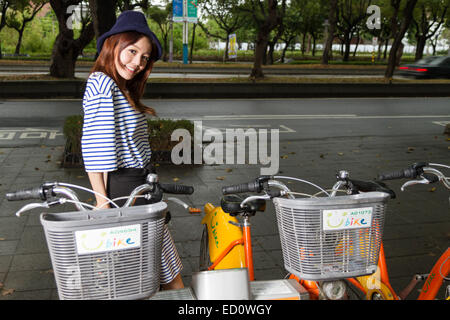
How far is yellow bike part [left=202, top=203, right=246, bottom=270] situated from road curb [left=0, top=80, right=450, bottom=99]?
13500 millimetres

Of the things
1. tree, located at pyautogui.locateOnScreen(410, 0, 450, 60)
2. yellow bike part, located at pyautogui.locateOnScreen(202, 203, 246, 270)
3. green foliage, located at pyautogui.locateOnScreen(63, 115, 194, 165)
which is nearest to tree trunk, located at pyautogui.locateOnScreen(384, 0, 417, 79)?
green foliage, located at pyautogui.locateOnScreen(63, 115, 194, 165)

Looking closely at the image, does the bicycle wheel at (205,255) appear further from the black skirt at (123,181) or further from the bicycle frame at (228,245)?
the black skirt at (123,181)

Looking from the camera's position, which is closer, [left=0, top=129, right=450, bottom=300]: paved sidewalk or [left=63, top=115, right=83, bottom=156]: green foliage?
[left=0, top=129, right=450, bottom=300]: paved sidewalk

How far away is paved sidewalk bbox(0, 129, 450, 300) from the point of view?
3.96 meters

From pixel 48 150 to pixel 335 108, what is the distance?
31.5ft

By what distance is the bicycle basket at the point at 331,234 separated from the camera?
81.7 inches

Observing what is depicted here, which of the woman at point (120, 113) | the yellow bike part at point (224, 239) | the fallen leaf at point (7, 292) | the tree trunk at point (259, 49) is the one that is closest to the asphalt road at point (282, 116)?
the tree trunk at point (259, 49)

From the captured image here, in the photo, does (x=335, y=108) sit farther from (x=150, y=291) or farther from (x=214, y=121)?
(x=150, y=291)

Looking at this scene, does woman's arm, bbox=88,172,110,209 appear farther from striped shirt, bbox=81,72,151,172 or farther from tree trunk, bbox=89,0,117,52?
tree trunk, bbox=89,0,117,52

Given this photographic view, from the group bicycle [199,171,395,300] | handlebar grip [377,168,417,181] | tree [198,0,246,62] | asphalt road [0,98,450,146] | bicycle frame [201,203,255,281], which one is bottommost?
asphalt road [0,98,450,146]

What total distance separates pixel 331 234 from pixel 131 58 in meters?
A: 1.30

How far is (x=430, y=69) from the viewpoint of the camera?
75.0ft

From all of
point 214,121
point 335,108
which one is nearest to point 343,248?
point 214,121

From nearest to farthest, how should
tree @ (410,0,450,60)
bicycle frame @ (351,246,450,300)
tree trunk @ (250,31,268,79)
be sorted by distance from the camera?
bicycle frame @ (351,246,450,300)
tree trunk @ (250,31,268,79)
tree @ (410,0,450,60)
